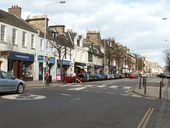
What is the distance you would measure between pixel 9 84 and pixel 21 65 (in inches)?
975

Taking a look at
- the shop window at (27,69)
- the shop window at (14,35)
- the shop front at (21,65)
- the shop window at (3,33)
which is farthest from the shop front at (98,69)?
the shop window at (3,33)

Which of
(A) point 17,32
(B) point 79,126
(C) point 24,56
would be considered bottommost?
(B) point 79,126

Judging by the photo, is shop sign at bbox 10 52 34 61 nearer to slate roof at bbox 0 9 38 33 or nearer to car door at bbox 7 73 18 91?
slate roof at bbox 0 9 38 33

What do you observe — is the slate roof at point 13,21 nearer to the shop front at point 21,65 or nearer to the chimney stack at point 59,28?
the shop front at point 21,65

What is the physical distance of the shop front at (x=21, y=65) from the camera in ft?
142

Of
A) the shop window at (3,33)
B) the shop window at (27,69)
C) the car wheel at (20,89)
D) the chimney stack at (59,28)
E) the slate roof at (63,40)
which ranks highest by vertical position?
the chimney stack at (59,28)

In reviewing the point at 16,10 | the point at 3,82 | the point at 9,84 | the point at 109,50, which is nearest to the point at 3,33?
the point at 16,10

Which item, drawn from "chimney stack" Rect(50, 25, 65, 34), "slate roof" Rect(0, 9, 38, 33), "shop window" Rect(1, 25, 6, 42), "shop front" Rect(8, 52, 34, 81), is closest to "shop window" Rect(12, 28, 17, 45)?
"slate roof" Rect(0, 9, 38, 33)

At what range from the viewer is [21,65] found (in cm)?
4556

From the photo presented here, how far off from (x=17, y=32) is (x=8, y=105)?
98.2ft

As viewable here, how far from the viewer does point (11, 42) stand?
Answer: 42594 millimetres

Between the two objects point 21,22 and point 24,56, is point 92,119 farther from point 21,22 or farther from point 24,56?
point 21,22

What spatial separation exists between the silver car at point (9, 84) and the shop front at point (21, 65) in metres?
19.8

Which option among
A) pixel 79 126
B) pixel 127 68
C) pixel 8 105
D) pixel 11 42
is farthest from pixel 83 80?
pixel 127 68
